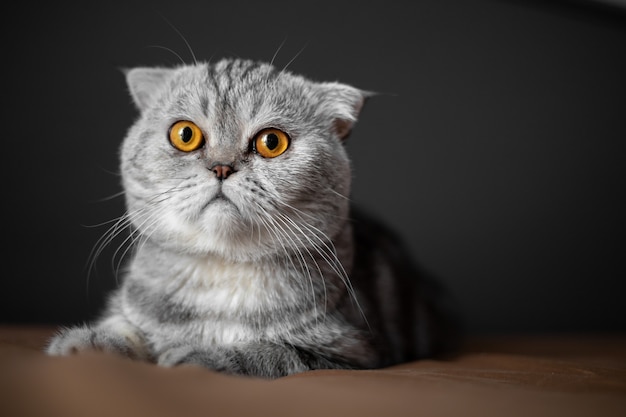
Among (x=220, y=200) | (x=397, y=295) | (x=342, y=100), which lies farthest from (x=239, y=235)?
(x=397, y=295)

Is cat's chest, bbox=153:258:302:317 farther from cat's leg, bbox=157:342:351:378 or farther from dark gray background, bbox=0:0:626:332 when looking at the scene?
dark gray background, bbox=0:0:626:332

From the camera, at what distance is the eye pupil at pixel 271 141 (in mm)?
1396

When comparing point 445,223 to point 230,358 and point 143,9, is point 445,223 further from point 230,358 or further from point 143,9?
point 230,358

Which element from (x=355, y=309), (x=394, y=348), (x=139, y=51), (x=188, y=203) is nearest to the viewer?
(x=188, y=203)

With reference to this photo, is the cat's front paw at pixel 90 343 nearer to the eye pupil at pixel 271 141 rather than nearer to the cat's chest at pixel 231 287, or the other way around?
the cat's chest at pixel 231 287

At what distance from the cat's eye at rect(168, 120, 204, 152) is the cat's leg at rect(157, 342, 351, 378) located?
1.54ft

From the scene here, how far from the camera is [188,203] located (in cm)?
129

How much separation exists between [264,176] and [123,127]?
1351 mm

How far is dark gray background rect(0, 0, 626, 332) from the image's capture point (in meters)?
2.36

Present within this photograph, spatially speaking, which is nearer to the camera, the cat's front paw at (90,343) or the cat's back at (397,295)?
the cat's front paw at (90,343)

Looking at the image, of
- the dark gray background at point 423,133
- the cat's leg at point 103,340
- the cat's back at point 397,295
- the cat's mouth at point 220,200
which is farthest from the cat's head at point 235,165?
the dark gray background at point 423,133

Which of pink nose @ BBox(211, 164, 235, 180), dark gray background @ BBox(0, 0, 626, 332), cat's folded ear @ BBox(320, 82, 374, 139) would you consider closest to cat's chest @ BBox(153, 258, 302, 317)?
pink nose @ BBox(211, 164, 235, 180)

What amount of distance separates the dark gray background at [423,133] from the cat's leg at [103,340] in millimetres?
1140

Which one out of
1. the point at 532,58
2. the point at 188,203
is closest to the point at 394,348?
the point at 188,203
